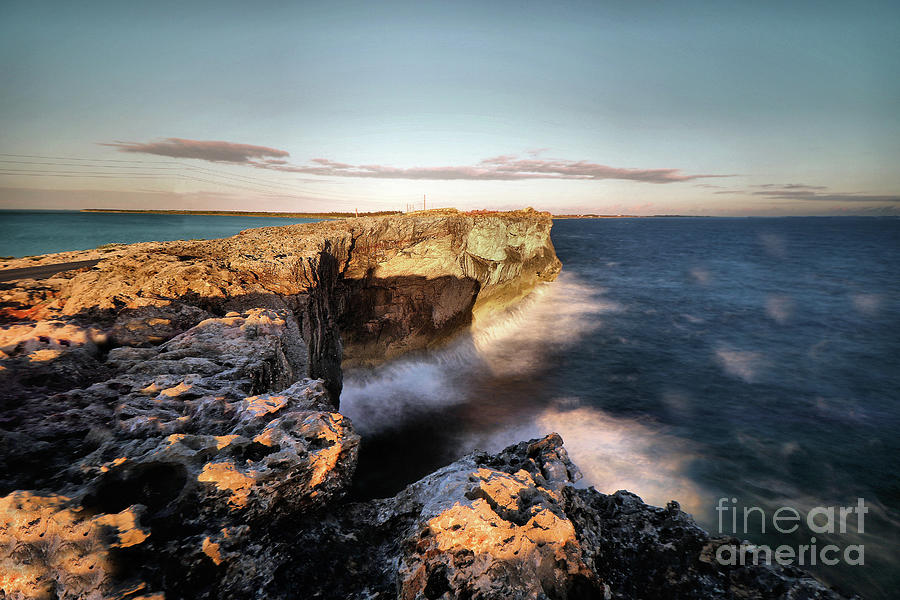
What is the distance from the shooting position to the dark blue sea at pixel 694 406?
9.77m

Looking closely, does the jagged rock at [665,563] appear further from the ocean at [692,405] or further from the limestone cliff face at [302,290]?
the ocean at [692,405]

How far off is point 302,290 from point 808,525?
14512mm

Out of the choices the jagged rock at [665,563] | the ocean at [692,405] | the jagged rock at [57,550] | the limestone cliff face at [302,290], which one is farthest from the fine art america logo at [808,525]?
the limestone cliff face at [302,290]

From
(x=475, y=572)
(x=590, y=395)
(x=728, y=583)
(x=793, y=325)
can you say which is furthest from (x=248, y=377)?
(x=793, y=325)

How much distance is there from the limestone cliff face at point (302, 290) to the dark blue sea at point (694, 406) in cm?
228

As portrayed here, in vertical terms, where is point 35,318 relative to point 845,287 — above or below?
above

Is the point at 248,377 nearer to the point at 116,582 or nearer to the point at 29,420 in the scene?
the point at 29,420

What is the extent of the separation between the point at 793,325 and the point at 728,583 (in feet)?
92.9

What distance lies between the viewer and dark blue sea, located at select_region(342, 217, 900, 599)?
977cm

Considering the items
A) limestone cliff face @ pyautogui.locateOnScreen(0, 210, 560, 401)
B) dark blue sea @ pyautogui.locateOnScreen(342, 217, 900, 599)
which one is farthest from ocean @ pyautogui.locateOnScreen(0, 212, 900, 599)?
limestone cliff face @ pyautogui.locateOnScreen(0, 210, 560, 401)

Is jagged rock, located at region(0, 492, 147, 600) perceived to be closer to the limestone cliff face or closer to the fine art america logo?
the limestone cliff face

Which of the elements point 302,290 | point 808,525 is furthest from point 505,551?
point 808,525

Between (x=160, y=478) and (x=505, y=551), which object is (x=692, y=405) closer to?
(x=505, y=551)

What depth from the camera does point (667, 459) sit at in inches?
442
